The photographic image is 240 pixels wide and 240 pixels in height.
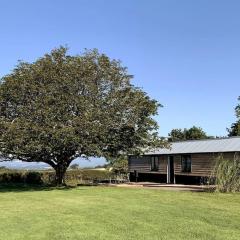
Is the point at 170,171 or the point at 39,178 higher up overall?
the point at 170,171

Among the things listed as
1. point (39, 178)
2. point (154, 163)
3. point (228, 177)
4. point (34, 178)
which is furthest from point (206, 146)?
point (34, 178)

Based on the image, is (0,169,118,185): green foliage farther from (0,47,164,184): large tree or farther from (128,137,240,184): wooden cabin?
(0,47,164,184): large tree

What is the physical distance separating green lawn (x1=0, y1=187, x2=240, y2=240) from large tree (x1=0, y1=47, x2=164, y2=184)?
9.61m

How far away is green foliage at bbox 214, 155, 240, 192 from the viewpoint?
27391 mm

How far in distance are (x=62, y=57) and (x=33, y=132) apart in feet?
18.9

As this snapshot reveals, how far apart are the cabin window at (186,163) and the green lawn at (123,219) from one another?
702 inches

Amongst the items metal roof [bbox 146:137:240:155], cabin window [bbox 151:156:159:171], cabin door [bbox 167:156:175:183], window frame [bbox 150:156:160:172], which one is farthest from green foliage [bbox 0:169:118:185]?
metal roof [bbox 146:137:240:155]

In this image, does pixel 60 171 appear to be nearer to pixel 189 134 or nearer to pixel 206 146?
pixel 206 146

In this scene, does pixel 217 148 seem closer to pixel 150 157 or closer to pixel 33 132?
pixel 150 157

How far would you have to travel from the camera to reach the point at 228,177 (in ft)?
90.3

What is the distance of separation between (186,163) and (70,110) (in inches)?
468

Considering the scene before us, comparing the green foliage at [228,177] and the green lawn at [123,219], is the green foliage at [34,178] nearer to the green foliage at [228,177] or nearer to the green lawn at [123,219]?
the green foliage at [228,177]

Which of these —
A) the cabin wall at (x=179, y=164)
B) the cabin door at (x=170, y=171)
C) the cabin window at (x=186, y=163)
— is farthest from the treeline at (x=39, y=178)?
the cabin window at (x=186, y=163)

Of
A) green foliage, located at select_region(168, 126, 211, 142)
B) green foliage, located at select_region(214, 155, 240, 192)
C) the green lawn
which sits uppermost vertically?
green foliage, located at select_region(168, 126, 211, 142)
